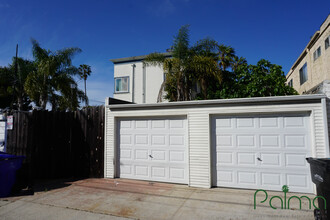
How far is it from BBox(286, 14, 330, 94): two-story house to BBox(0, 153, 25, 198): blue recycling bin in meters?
13.7

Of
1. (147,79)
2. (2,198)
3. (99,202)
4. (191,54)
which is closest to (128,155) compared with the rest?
(99,202)

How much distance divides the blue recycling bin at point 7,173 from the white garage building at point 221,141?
280 cm

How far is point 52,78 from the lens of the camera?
553 inches

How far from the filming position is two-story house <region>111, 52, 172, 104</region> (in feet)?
57.7

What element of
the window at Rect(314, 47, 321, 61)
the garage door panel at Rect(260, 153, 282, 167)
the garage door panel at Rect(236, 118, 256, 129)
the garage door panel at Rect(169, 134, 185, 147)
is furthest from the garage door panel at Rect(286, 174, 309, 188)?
the window at Rect(314, 47, 321, 61)

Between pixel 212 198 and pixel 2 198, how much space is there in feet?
18.3

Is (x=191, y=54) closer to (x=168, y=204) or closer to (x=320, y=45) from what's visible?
(x=168, y=204)

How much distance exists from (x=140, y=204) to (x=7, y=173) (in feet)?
12.5

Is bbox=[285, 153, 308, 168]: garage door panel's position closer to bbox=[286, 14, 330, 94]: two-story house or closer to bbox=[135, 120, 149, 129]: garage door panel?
bbox=[135, 120, 149, 129]: garage door panel

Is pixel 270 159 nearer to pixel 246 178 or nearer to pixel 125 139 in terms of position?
pixel 246 178

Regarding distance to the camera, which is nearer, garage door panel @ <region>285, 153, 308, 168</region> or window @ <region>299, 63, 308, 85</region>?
garage door panel @ <region>285, 153, 308, 168</region>

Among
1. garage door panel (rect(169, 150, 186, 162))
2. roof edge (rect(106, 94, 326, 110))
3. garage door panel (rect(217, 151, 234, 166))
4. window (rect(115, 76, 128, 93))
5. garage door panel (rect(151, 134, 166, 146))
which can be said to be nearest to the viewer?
roof edge (rect(106, 94, 326, 110))

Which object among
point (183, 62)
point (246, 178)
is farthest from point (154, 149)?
point (183, 62)

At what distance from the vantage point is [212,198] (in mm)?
5809
